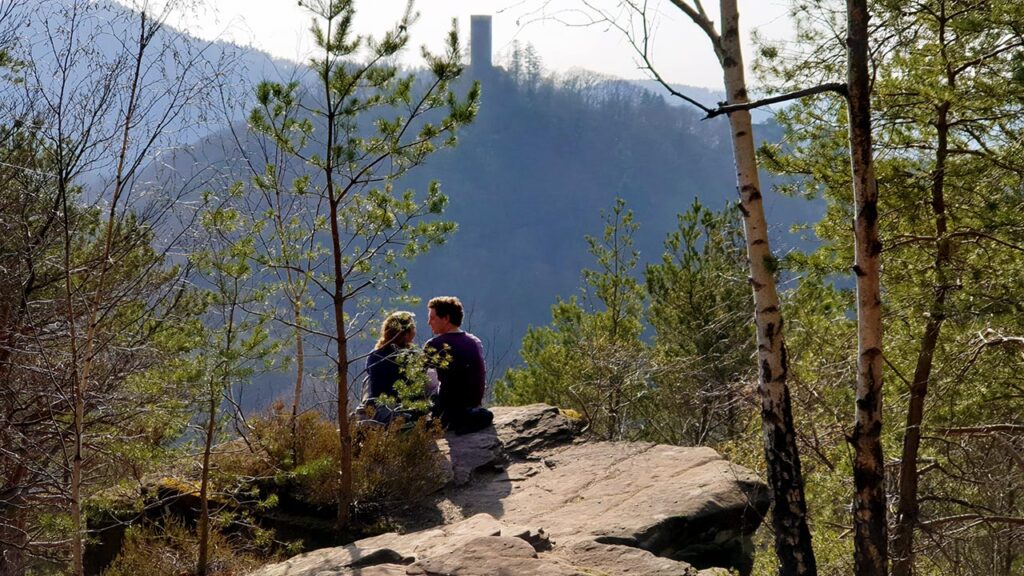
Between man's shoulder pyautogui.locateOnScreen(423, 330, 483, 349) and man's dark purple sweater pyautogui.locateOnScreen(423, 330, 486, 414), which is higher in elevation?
man's shoulder pyautogui.locateOnScreen(423, 330, 483, 349)

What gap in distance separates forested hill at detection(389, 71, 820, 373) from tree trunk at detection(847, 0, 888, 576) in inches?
5509

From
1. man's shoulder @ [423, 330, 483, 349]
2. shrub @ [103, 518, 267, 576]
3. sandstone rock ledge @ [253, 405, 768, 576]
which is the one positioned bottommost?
shrub @ [103, 518, 267, 576]

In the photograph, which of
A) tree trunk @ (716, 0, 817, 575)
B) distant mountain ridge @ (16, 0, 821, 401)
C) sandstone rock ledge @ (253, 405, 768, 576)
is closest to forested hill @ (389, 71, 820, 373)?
distant mountain ridge @ (16, 0, 821, 401)

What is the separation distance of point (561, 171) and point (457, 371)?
492ft

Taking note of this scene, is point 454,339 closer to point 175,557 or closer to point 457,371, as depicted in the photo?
point 457,371

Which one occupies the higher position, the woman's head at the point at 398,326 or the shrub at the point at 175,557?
the woman's head at the point at 398,326

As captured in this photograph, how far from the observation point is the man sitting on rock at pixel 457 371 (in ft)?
25.7

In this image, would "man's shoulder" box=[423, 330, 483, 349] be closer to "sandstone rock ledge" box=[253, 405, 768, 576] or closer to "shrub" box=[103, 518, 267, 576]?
"sandstone rock ledge" box=[253, 405, 768, 576]

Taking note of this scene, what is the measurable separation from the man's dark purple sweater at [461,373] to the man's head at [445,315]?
0.26 ft

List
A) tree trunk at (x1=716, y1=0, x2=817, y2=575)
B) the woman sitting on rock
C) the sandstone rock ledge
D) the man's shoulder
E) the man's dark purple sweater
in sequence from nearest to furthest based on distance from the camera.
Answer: tree trunk at (x1=716, y1=0, x2=817, y2=575) → the sandstone rock ledge → the woman sitting on rock → the man's shoulder → the man's dark purple sweater

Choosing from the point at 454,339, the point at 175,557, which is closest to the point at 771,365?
the point at 454,339

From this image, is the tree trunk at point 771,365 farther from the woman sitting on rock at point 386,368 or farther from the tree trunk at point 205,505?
the tree trunk at point 205,505

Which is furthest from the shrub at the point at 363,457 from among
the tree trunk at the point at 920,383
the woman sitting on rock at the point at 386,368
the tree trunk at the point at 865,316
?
the tree trunk at the point at 865,316

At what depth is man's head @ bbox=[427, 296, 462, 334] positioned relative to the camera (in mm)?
7840
